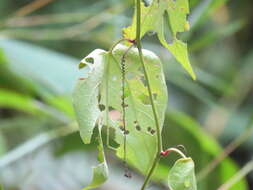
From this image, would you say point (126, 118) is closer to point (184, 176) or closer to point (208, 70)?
point (184, 176)

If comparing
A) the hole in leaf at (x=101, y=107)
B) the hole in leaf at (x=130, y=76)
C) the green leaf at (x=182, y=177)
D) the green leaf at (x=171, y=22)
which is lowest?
the green leaf at (x=182, y=177)

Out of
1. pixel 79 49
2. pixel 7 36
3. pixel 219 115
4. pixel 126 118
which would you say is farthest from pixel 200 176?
pixel 79 49

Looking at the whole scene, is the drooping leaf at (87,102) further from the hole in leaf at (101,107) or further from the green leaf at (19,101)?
the green leaf at (19,101)

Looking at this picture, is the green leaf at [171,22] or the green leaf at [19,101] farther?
the green leaf at [19,101]

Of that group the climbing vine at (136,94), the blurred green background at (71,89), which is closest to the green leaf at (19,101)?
the blurred green background at (71,89)

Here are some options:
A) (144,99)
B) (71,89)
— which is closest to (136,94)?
(144,99)

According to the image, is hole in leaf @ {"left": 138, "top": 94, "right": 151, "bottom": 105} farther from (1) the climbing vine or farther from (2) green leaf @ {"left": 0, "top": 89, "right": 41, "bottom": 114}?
(2) green leaf @ {"left": 0, "top": 89, "right": 41, "bottom": 114}
